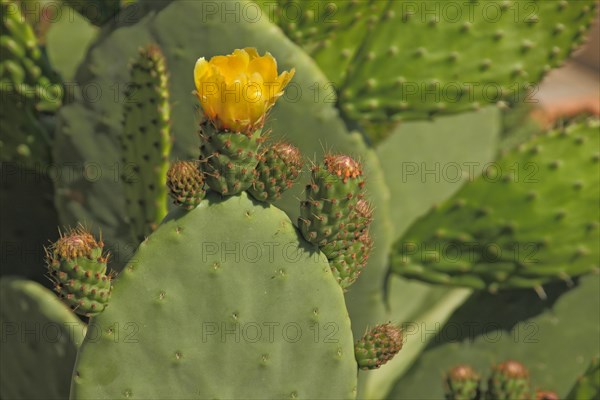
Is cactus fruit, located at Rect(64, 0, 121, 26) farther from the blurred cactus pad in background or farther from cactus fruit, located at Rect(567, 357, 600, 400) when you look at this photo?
cactus fruit, located at Rect(567, 357, 600, 400)

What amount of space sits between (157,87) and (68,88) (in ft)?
1.28

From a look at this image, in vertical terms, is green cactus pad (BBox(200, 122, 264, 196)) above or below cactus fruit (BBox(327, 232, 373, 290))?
above

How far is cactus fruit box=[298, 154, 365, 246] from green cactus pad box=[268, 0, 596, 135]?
595 millimetres

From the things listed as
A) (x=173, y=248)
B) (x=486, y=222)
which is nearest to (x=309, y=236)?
(x=173, y=248)

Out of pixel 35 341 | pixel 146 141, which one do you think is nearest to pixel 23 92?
pixel 146 141

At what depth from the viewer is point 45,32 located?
2.85 meters

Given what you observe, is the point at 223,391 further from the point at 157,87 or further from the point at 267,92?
the point at 157,87

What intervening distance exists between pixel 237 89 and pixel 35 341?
93 centimetres

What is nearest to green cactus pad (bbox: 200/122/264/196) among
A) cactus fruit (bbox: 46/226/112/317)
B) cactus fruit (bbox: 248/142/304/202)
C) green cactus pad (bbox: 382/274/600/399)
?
cactus fruit (bbox: 248/142/304/202)

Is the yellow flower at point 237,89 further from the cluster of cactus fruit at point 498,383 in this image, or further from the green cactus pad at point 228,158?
the cluster of cactus fruit at point 498,383

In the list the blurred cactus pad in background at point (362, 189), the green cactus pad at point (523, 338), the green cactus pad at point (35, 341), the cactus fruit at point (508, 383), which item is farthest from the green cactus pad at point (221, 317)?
the green cactus pad at point (523, 338)

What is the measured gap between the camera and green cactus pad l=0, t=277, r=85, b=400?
6.17 feet

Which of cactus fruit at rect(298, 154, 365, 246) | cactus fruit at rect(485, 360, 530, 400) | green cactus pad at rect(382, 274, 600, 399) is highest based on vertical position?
cactus fruit at rect(298, 154, 365, 246)

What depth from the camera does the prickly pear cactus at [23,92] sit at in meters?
1.99
